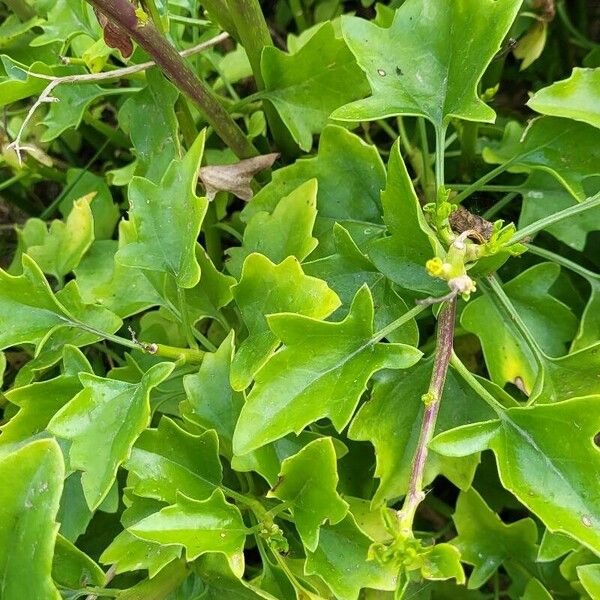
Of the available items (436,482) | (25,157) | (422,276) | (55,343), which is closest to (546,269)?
(422,276)

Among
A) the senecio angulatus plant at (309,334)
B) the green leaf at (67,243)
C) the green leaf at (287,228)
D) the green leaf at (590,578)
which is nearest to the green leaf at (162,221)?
the senecio angulatus plant at (309,334)

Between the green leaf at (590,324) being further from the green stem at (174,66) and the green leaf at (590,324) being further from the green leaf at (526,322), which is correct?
the green stem at (174,66)

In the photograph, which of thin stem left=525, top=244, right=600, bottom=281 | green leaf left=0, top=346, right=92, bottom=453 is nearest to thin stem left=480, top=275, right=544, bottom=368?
thin stem left=525, top=244, right=600, bottom=281

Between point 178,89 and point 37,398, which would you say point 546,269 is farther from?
point 37,398

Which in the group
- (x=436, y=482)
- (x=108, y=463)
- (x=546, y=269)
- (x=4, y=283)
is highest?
(x=4, y=283)

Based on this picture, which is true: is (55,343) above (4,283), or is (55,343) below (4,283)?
below

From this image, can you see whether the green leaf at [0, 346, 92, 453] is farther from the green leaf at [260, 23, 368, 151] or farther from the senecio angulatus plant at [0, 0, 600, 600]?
A: the green leaf at [260, 23, 368, 151]

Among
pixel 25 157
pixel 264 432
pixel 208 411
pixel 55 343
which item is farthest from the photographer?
pixel 25 157
